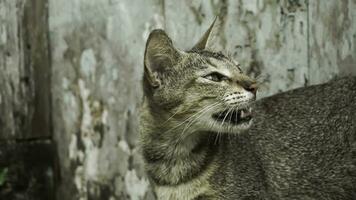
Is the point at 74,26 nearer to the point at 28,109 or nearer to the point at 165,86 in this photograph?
the point at 28,109

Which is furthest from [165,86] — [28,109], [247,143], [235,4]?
[28,109]

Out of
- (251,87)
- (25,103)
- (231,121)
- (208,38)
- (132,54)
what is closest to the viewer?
(251,87)

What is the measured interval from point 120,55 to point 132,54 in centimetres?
10

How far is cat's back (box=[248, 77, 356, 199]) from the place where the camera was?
→ 658 cm

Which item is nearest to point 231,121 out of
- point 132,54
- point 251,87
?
point 251,87

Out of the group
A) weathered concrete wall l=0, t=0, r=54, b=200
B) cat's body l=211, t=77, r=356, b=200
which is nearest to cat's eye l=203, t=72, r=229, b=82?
cat's body l=211, t=77, r=356, b=200

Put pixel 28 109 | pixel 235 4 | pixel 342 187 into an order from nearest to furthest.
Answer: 1. pixel 342 187
2. pixel 235 4
3. pixel 28 109

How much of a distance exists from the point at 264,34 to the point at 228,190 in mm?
1568

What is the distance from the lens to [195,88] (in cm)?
624

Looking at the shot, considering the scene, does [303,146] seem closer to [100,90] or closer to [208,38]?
[208,38]

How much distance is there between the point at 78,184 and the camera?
752cm

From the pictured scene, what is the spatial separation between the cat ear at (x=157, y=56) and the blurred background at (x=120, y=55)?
88 cm

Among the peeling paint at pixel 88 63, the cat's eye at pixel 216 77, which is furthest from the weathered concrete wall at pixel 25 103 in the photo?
the cat's eye at pixel 216 77

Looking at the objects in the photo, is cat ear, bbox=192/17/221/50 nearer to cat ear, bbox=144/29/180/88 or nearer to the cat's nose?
cat ear, bbox=144/29/180/88
